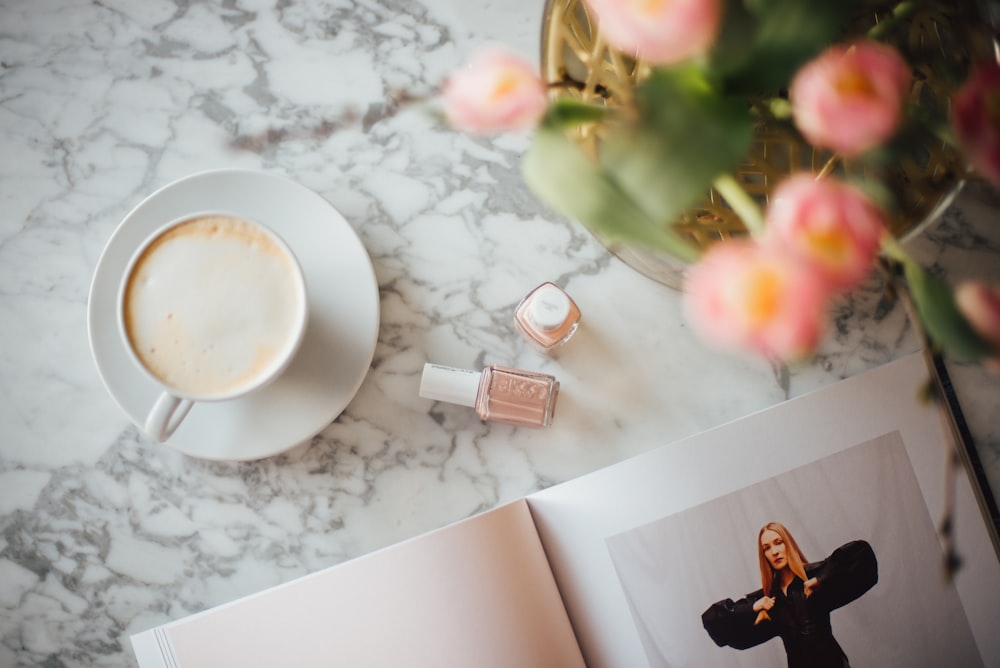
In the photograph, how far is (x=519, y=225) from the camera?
→ 73cm

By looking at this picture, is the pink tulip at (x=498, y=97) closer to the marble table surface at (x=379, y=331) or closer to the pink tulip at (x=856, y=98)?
the pink tulip at (x=856, y=98)

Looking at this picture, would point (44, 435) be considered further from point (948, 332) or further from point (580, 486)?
point (948, 332)

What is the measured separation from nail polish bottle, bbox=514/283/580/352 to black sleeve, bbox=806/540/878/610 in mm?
306

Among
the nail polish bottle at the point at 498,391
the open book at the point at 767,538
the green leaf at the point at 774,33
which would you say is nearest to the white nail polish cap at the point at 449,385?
the nail polish bottle at the point at 498,391

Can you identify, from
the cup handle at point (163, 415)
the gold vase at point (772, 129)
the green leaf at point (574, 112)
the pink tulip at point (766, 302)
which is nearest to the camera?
the pink tulip at point (766, 302)

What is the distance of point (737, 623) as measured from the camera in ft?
2.21

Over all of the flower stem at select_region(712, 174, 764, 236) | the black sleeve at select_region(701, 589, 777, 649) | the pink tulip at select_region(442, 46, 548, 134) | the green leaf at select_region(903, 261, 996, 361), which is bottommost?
the black sleeve at select_region(701, 589, 777, 649)

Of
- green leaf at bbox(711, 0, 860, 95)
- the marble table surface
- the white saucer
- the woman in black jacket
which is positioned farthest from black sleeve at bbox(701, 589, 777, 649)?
green leaf at bbox(711, 0, 860, 95)

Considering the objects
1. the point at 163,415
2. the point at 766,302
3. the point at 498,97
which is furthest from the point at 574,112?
the point at 163,415

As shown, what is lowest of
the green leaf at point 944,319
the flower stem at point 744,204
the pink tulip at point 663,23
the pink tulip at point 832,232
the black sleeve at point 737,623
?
the black sleeve at point 737,623

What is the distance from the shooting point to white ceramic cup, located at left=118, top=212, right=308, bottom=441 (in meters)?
0.62

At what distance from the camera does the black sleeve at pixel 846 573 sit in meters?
0.67

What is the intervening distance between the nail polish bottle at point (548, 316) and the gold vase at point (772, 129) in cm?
7

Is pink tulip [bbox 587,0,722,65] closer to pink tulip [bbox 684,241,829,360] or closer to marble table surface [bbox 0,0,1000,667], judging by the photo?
pink tulip [bbox 684,241,829,360]
